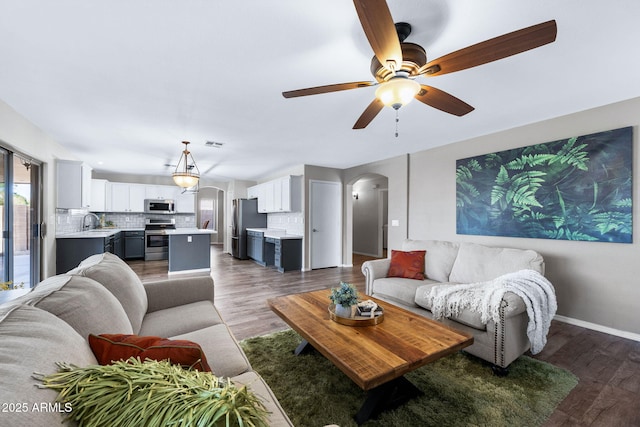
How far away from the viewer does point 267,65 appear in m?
2.14

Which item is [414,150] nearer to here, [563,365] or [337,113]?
[337,113]

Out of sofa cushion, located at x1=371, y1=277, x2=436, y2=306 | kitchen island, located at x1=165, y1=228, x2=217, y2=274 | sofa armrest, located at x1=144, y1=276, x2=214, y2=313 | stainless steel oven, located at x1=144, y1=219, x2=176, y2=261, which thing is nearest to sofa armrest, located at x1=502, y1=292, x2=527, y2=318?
sofa cushion, located at x1=371, y1=277, x2=436, y2=306

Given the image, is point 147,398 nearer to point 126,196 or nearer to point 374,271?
point 374,271

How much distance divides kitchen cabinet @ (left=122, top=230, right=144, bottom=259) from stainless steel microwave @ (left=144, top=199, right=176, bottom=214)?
67cm

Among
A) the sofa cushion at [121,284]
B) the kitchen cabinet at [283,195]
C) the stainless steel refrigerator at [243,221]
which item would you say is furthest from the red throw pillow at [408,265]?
the stainless steel refrigerator at [243,221]

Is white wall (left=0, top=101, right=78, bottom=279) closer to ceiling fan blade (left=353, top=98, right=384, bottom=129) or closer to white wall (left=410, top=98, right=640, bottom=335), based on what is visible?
ceiling fan blade (left=353, top=98, right=384, bottom=129)

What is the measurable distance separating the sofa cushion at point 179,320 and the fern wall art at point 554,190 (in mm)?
3603

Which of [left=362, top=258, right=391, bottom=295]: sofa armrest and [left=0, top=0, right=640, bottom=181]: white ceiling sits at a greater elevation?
→ [left=0, top=0, right=640, bottom=181]: white ceiling

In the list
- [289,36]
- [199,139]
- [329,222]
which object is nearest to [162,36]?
[289,36]

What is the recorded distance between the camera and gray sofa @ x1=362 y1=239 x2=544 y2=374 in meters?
2.06

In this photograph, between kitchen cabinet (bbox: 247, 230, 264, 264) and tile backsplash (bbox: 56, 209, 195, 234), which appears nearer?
tile backsplash (bbox: 56, 209, 195, 234)

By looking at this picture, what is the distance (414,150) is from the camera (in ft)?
15.4

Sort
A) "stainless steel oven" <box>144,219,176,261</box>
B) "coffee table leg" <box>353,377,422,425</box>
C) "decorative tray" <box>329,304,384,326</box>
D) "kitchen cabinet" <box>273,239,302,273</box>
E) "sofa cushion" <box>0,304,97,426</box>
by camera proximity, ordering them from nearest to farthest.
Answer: "sofa cushion" <box>0,304,97,426</box> → "coffee table leg" <box>353,377,422,425</box> → "decorative tray" <box>329,304,384,326</box> → "kitchen cabinet" <box>273,239,302,273</box> → "stainless steel oven" <box>144,219,176,261</box>

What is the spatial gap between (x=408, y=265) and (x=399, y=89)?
89.3 inches
